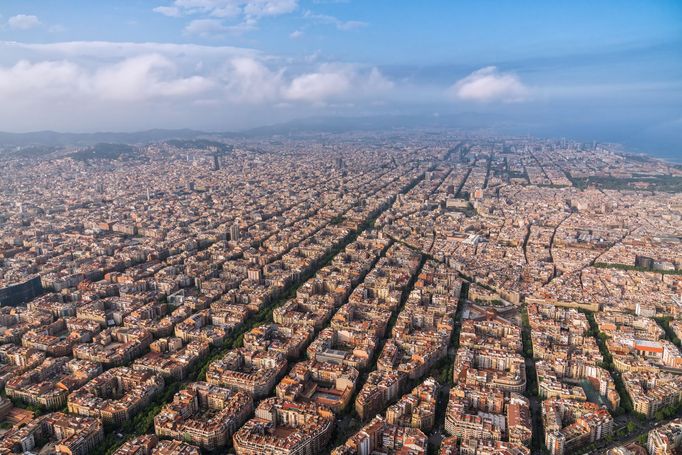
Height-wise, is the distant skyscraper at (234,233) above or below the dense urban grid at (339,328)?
above

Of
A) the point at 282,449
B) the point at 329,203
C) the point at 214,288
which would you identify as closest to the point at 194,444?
the point at 282,449

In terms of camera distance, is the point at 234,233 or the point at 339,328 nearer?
the point at 339,328

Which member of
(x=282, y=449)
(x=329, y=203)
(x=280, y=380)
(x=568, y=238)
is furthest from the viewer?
(x=329, y=203)

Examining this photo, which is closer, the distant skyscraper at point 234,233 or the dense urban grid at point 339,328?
the dense urban grid at point 339,328

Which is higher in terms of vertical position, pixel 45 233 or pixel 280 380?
pixel 45 233

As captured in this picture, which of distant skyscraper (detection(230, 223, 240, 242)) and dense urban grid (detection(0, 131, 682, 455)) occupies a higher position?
distant skyscraper (detection(230, 223, 240, 242))

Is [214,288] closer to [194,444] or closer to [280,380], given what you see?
[280,380]

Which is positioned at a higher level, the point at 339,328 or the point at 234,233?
the point at 234,233

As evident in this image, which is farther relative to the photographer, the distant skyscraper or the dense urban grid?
the distant skyscraper
